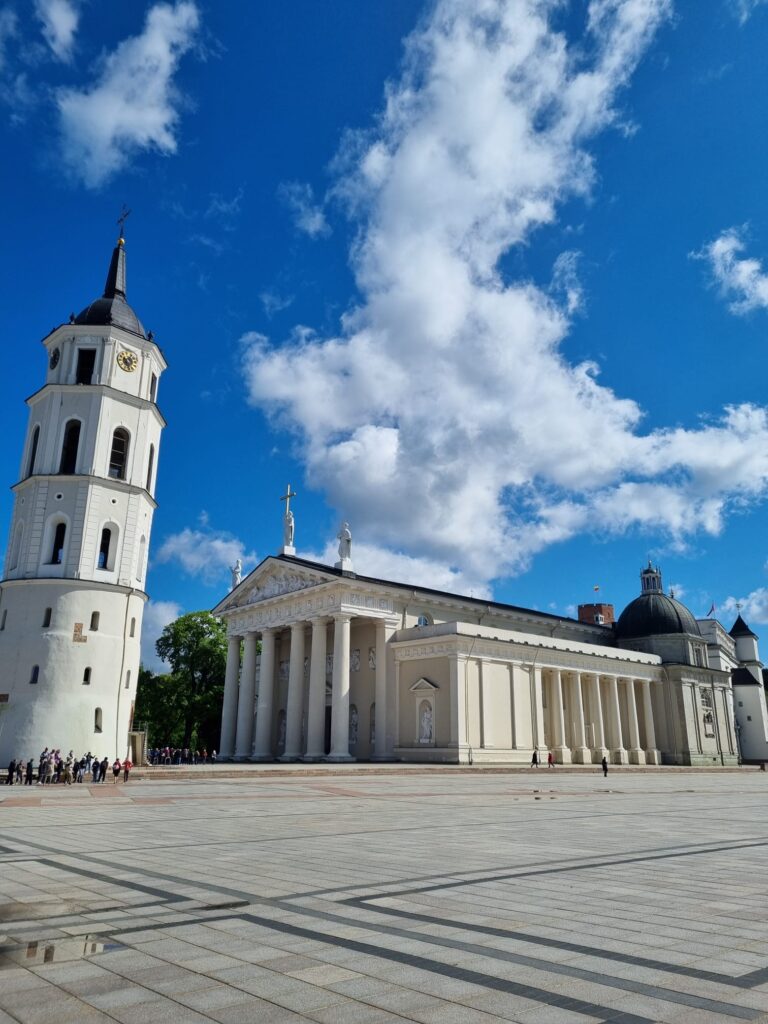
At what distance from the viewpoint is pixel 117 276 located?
165 feet

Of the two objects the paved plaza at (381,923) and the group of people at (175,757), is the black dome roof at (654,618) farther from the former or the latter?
the paved plaza at (381,923)

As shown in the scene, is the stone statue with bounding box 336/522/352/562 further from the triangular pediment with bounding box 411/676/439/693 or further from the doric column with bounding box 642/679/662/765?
the doric column with bounding box 642/679/662/765

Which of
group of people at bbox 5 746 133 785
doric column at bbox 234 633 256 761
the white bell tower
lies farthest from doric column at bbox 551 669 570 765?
group of people at bbox 5 746 133 785

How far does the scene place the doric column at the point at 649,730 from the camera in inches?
2557

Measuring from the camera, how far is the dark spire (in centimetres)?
4966

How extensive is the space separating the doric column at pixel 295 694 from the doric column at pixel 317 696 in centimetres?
110

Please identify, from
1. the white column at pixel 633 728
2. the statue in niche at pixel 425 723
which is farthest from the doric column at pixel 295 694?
the white column at pixel 633 728

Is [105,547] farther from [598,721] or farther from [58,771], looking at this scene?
[598,721]

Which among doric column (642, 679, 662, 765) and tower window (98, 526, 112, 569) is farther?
doric column (642, 679, 662, 765)

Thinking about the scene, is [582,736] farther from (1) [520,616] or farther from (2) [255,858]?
(2) [255,858]

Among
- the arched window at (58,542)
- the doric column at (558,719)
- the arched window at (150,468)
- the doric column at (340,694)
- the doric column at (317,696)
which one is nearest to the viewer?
the arched window at (58,542)

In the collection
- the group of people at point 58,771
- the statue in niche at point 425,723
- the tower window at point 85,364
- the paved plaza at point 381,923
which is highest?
the tower window at point 85,364

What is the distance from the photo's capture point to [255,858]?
10.8 metres

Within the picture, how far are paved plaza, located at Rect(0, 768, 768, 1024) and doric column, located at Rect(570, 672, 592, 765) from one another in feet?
147
